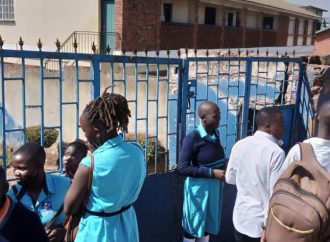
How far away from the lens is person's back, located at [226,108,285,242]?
2.84m

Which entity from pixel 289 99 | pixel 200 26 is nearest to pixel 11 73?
pixel 289 99

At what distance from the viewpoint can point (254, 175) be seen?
2.91m

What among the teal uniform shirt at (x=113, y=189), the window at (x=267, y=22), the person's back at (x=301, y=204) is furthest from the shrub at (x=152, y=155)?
the window at (x=267, y=22)

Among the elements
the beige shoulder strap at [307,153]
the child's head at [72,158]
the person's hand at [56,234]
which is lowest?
the person's hand at [56,234]

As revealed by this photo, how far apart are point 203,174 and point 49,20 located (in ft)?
47.5

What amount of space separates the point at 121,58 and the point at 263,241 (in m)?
1.82

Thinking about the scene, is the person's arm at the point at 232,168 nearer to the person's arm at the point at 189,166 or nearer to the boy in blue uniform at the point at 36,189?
the person's arm at the point at 189,166

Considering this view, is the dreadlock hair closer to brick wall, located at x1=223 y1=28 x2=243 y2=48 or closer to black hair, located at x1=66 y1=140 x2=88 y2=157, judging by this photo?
black hair, located at x1=66 y1=140 x2=88 y2=157

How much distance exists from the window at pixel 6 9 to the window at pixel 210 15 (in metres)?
8.63

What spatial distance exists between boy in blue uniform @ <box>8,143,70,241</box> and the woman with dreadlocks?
0.48ft

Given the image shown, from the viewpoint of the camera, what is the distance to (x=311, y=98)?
17.6ft

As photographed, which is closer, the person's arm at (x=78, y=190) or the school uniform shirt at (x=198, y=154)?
the person's arm at (x=78, y=190)

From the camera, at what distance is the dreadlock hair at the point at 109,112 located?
228 cm

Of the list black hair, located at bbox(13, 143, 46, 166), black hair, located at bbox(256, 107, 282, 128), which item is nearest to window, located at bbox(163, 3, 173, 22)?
black hair, located at bbox(256, 107, 282, 128)
